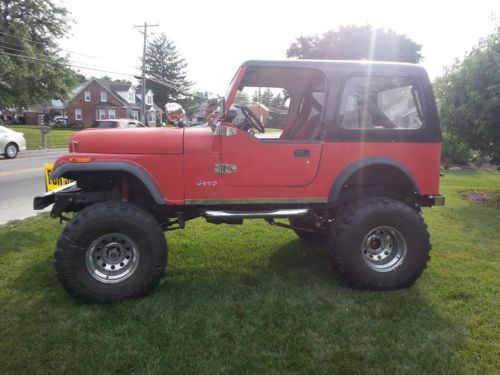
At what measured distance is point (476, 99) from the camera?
9.20m

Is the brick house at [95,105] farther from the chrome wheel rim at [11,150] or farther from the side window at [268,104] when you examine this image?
the side window at [268,104]

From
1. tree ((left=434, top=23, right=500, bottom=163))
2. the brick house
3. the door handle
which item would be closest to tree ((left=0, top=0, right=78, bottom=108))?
tree ((left=434, top=23, right=500, bottom=163))

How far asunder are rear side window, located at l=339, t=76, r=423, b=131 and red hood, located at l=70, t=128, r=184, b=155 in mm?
1613

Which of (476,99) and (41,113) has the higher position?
(41,113)

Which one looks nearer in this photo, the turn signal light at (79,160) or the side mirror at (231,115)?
the turn signal light at (79,160)

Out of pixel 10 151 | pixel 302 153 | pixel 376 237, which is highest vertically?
pixel 302 153

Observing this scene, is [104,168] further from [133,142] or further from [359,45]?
[359,45]

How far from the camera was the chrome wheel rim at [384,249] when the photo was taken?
13.6 feet

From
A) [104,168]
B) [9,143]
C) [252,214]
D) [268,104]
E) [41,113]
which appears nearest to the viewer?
[104,168]

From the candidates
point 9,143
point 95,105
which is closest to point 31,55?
point 9,143

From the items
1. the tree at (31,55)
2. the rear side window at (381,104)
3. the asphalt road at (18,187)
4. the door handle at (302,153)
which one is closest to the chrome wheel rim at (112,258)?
the door handle at (302,153)

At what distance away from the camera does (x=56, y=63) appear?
2675 cm

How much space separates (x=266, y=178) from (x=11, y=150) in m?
16.6

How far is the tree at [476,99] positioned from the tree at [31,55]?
2213cm
